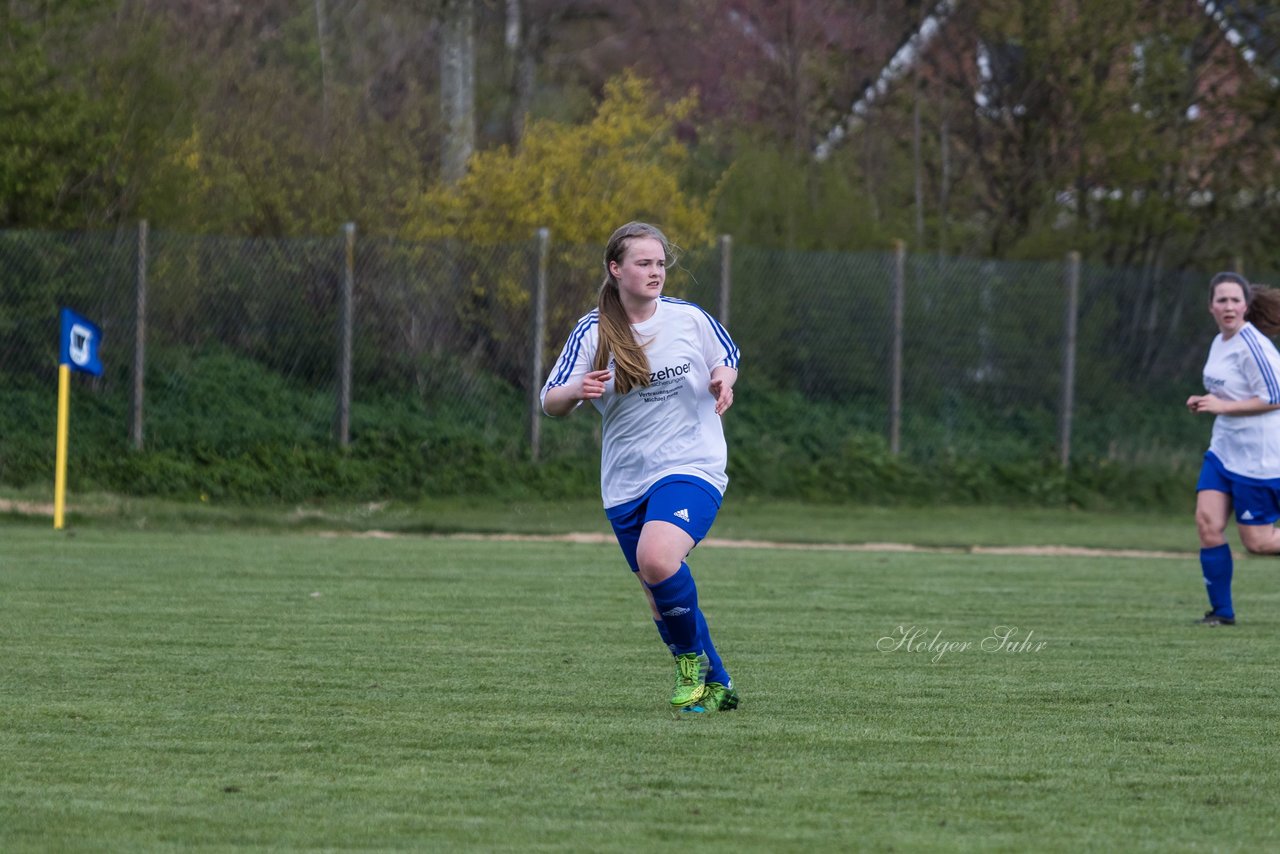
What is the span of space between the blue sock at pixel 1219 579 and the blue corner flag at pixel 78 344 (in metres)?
9.36

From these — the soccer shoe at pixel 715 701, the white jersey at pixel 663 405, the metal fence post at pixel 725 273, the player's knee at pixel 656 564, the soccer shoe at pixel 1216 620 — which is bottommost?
the soccer shoe at pixel 1216 620

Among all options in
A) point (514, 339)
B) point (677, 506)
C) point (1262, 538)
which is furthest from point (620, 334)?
point (514, 339)

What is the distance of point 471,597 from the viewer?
34.7ft

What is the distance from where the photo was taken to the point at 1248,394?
962 cm

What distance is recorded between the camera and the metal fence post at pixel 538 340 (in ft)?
60.2

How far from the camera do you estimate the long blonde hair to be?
21.0ft

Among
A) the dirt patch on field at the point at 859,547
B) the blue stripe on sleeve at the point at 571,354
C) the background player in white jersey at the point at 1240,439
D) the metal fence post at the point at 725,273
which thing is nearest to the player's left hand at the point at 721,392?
the blue stripe on sleeve at the point at 571,354

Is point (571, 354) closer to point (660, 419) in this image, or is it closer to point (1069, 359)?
point (660, 419)

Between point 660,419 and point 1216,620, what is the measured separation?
4482mm

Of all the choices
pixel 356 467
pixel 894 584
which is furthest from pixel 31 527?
pixel 894 584

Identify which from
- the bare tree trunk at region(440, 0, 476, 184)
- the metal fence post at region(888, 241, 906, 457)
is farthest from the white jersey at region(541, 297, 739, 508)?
the bare tree trunk at region(440, 0, 476, 184)

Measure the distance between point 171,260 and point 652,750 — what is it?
13.3m

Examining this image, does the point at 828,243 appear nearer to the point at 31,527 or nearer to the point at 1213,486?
the point at 31,527

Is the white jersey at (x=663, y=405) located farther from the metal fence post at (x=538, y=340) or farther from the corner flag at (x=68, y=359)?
the metal fence post at (x=538, y=340)
